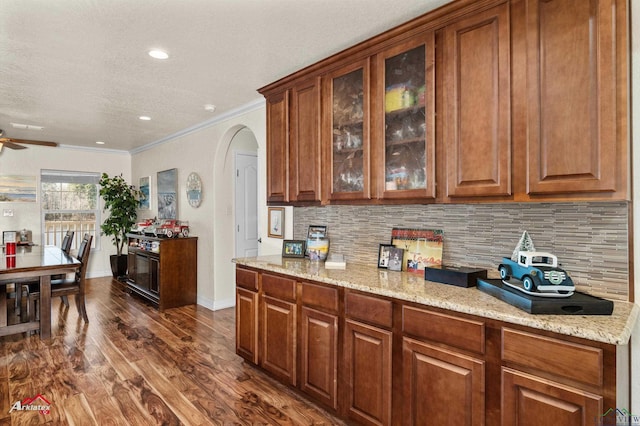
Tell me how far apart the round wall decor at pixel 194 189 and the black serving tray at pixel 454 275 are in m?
3.79

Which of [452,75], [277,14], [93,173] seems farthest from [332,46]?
[93,173]

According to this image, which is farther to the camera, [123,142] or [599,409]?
[123,142]

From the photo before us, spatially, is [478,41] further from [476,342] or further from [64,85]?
[64,85]

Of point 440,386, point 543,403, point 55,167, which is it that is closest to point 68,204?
point 55,167

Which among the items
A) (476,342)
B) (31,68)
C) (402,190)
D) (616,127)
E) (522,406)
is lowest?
(522,406)

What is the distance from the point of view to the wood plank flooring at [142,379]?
232 cm

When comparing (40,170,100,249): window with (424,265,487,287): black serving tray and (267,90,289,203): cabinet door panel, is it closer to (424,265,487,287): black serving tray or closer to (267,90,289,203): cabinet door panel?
(267,90,289,203): cabinet door panel

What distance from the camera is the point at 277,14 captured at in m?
2.11

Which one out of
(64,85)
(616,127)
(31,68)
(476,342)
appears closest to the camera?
(616,127)

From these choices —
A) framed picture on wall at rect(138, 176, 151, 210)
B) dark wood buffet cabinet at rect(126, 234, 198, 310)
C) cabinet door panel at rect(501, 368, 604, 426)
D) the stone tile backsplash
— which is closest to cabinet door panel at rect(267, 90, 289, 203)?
the stone tile backsplash

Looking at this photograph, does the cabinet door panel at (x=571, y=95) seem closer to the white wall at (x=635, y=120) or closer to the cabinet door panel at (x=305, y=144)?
the white wall at (x=635, y=120)

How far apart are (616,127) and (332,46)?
180 cm

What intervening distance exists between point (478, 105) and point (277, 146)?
1753 millimetres

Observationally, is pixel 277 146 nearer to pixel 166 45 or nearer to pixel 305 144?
pixel 305 144
